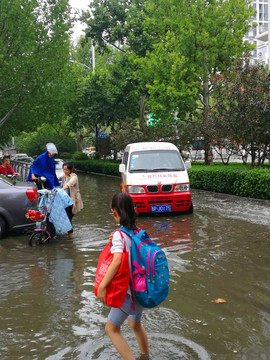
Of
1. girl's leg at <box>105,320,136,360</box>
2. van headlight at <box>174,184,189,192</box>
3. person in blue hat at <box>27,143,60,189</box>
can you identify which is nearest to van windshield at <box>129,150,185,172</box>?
van headlight at <box>174,184,189,192</box>

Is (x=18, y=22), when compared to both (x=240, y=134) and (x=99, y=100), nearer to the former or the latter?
(x=99, y=100)

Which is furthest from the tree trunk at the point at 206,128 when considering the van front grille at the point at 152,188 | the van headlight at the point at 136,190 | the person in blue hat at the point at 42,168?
the person in blue hat at the point at 42,168

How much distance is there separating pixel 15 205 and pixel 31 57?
60.2 feet

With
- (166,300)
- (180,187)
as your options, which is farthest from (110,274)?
(180,187)

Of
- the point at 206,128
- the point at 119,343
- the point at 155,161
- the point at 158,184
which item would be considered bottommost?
the point at 119,343

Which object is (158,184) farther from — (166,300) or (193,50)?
(193,50)

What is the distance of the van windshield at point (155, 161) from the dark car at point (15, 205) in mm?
3884

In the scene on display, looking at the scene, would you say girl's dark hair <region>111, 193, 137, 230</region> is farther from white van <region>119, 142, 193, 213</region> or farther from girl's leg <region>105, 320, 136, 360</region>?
white van <region>119, 142, 193, 213</region>

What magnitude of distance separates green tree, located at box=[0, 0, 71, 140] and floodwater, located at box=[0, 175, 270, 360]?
58.6ft

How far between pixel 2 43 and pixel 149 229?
1843 cm

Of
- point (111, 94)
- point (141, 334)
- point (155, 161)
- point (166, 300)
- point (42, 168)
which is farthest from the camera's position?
point (111, 94)

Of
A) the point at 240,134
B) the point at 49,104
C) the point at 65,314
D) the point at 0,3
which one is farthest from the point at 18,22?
the point at 65,314

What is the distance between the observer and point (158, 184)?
476 inches

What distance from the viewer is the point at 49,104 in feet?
94.4
